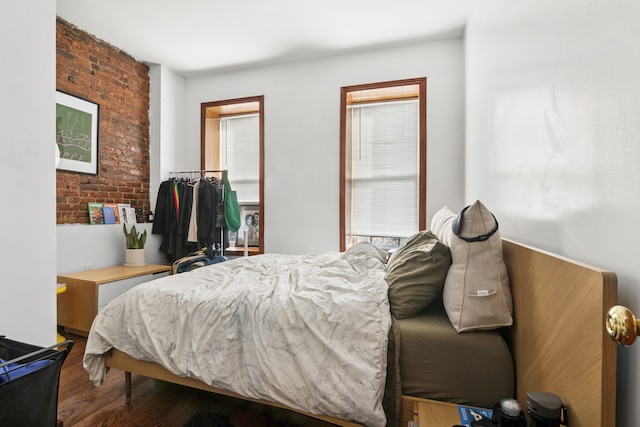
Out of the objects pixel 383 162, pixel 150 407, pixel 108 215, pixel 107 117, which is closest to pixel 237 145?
pixel 107 117

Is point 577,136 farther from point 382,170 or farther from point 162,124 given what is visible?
point 162,124

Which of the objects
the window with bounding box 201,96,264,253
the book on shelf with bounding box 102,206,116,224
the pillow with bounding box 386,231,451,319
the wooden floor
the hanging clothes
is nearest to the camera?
the pillow with bounding box 386,231,451,319

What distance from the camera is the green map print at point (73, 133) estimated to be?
122 inches

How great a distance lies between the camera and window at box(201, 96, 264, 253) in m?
4.21

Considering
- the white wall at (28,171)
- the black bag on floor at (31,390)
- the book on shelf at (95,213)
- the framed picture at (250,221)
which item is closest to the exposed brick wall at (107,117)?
the book on shelf at (95,213)

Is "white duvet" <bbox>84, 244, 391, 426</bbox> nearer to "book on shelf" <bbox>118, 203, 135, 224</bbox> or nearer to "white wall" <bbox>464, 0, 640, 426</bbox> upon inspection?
"white wall" <bbox>464, 0, 640, 426</bbox>

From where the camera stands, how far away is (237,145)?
4336mm

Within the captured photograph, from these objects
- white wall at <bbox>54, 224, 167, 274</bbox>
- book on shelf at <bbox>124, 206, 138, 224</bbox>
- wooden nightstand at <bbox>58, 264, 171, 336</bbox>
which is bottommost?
wooden nightstand at <bbox>58, 264, 171, 336</bbox>

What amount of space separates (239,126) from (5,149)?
3.04m

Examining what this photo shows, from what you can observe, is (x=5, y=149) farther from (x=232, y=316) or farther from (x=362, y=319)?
(x=362, y=319)

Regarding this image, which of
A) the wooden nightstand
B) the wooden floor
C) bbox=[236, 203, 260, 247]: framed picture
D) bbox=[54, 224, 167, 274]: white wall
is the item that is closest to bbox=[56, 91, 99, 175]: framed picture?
bbox=[54, 224, 167, 274]: white wall

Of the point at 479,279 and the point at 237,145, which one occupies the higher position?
the point at 237,145

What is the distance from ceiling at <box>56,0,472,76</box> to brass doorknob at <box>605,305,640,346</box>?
309 cm

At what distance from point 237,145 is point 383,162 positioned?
6.42 ft
